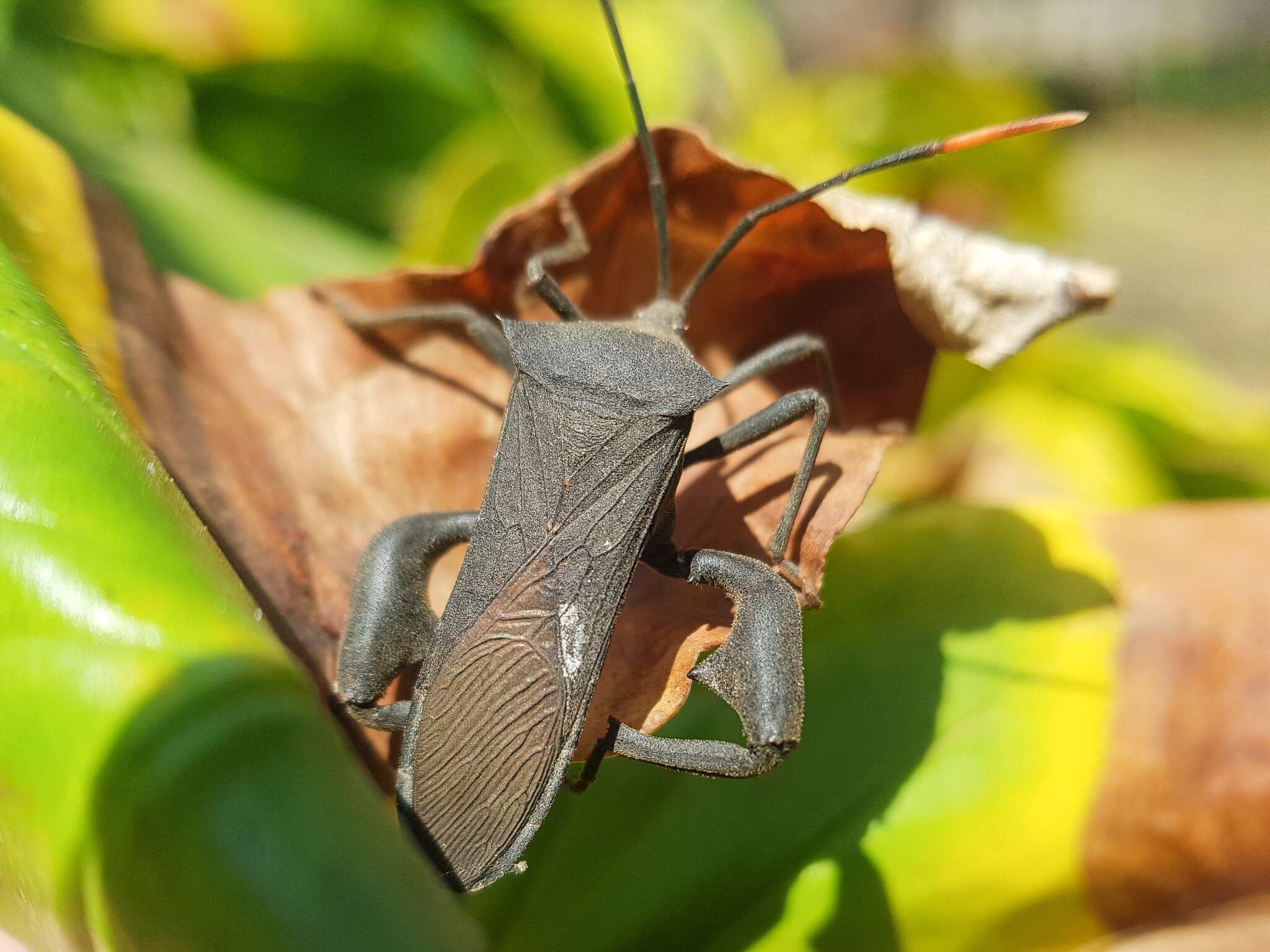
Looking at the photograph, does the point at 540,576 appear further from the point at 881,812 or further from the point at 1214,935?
the point at 1214,935

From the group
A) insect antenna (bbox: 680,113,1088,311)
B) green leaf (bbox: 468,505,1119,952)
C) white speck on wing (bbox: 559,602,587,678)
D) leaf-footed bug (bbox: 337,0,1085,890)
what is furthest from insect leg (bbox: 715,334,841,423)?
white speck on wing (bbox: 559,602,587,678)

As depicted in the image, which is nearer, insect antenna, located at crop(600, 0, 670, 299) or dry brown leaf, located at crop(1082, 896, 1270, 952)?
dry brown leaf, located at crop(1082, 896, 1270, 952)

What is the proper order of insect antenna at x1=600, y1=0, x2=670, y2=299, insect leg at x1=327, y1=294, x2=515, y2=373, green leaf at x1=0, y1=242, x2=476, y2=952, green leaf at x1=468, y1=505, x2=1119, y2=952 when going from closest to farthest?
green leaf at x1=0, y1=242, x2=476, y2=952 → green leaf at x1=468, y1=505, x2=1119, y2=952 → insect antenna at x1=600, y1=0, x2=670, y2=299 → insect leg at x1=327, y1=294, x2=515, y2=373

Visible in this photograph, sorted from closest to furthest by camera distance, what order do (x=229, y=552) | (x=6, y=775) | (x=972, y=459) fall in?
(x=6, y=775) → (x=229, y=552) → (x=972, y=459)

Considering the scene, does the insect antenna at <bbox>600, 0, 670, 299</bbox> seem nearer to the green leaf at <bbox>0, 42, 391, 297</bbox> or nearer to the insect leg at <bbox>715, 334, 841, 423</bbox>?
the insect leg at <bbox>715, 334, 841, 423</bbox>

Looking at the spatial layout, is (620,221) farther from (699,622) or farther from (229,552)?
(229,552)

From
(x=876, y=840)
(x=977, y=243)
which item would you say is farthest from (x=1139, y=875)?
(x=977, y=243)
